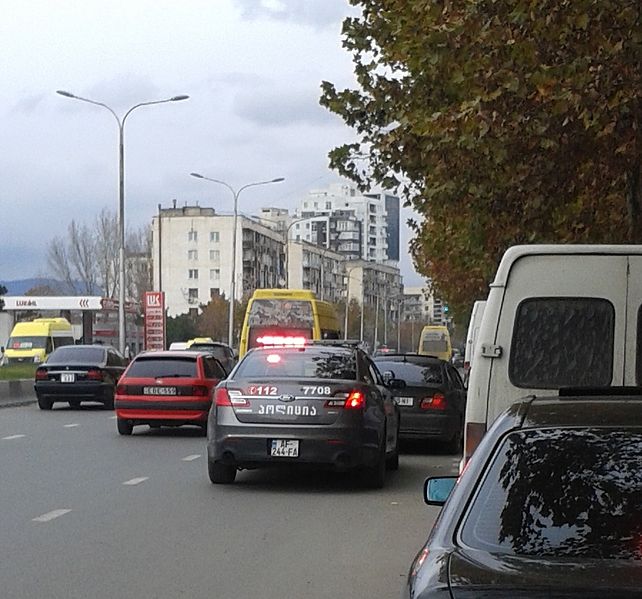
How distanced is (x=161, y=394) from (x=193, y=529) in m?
10.8

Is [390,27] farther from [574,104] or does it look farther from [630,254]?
[630,254]

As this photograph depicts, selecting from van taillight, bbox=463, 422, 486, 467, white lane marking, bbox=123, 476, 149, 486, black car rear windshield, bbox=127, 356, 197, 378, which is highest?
van taillight, bbox=463, 422, 486, 467

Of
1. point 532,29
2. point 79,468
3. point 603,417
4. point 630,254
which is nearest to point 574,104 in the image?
point 532,29

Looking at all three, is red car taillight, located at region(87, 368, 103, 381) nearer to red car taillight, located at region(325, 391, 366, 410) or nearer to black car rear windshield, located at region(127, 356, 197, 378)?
black car rear windshield, located at region(127, 356, 197, 378)

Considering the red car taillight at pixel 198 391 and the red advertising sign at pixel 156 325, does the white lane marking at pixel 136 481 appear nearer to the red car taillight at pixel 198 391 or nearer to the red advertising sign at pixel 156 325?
the red car taillight at pixel 198 391

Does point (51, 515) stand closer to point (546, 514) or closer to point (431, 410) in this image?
point (546, 514)

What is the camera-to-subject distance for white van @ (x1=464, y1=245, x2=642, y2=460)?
25.2ft

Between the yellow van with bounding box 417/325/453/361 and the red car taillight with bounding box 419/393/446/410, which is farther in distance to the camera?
the yellow van with bounding box 417/325/453/361

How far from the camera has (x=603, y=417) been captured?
4.55 m

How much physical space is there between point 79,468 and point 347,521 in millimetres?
5480

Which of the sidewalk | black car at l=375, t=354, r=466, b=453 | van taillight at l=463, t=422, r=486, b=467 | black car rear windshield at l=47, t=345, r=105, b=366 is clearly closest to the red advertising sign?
the sidewalk

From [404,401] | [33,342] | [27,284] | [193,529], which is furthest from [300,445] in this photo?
[27,284]

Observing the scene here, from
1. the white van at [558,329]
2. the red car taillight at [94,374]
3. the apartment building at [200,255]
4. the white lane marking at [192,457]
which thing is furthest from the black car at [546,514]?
the apartment building at [200,255]

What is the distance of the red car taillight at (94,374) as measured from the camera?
29.1m
